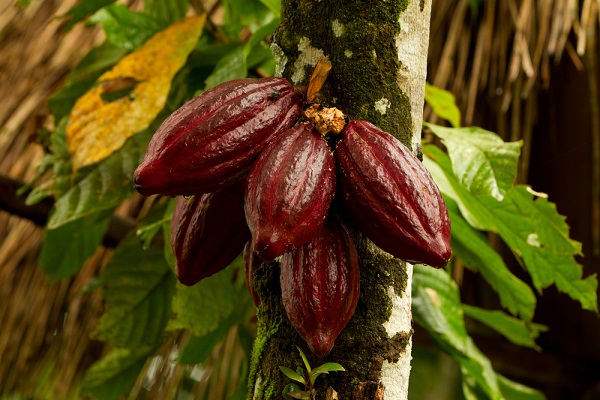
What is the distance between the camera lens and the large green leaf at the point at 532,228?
938mm

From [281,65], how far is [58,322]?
154 cm

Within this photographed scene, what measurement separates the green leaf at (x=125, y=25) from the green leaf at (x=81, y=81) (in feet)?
0.36

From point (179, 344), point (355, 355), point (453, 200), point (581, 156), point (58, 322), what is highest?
point (355, 355)

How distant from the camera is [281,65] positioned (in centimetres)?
65

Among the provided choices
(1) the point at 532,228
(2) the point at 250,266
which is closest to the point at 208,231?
(2) the point at 250,266

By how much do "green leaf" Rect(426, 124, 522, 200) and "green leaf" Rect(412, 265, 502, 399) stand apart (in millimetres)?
233

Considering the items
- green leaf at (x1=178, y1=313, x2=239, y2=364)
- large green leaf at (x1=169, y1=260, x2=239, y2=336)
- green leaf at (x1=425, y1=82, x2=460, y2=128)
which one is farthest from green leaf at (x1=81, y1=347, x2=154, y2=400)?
green leaf at (x1=425, y1=82, x2=460, y2=128)

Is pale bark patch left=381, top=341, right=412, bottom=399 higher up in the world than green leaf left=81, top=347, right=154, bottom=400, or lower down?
higher up

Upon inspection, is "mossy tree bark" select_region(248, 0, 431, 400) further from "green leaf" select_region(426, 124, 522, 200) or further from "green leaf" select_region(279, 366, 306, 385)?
"green leaf" select_region(426, 124, 522, 200)

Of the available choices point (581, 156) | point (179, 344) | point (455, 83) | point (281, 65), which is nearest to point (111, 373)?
point (179, 344)

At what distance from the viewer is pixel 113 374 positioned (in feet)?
4.14

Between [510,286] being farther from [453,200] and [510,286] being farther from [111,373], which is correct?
[111,373]

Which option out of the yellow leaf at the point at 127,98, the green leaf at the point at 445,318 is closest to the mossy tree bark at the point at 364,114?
Result: the yellow leaf at the point at 127,98

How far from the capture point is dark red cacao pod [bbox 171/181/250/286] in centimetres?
60
